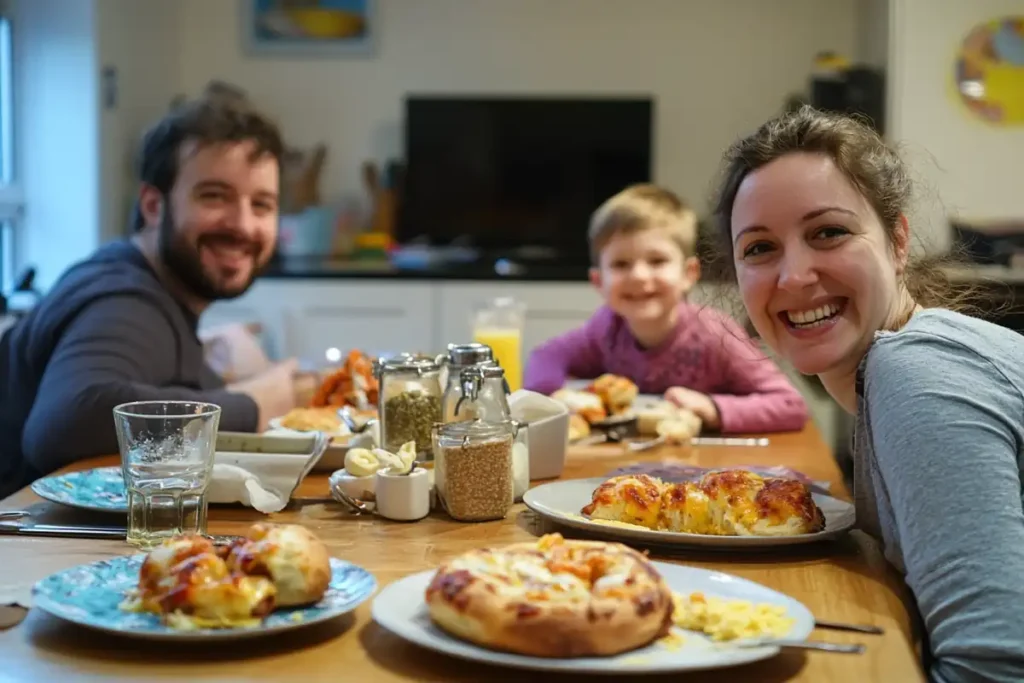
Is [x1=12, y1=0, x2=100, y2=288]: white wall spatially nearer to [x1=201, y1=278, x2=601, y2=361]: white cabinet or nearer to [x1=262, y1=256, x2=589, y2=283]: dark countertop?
[x1=201, y1=278, x2=601, y2=361]: white cabinet

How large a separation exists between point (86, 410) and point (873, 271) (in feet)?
3.70

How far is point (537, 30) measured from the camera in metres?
5.56

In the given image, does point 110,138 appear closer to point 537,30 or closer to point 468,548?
point 537,30

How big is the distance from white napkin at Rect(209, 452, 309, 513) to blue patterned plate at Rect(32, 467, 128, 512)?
4.3 inches

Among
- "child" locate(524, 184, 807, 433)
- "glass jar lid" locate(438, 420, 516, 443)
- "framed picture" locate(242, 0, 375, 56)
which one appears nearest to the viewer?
"glass jar lid" locate(438, 420, 516, 443)

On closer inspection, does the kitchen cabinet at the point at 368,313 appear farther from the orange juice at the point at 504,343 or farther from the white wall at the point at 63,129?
the orange juice at the point at 504,343

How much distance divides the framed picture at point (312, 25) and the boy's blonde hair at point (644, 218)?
3.15 meters

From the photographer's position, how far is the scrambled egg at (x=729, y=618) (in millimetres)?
Answer: 945

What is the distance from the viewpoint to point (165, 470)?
1.27 meters

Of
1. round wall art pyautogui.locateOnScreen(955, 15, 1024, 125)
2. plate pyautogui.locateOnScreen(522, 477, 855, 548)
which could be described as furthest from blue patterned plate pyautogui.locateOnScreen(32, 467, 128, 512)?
round wall art pyautogui.locateOnScreen(955, 15, 1024, 125)

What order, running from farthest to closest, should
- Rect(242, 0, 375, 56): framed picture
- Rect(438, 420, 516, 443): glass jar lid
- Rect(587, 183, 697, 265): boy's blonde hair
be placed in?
Rect(242, 0, 375, 56): framed picture < Rect(587, 183, 697, 265): boy's blonde hair < Rect(438, 420, 516, 443): glass jar lid

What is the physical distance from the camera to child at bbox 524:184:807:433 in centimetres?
243

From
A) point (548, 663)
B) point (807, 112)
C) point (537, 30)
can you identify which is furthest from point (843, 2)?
point (548, 663)

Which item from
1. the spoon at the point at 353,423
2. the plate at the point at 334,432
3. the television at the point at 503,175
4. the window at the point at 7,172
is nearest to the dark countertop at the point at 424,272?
the television at the point at 503,175
